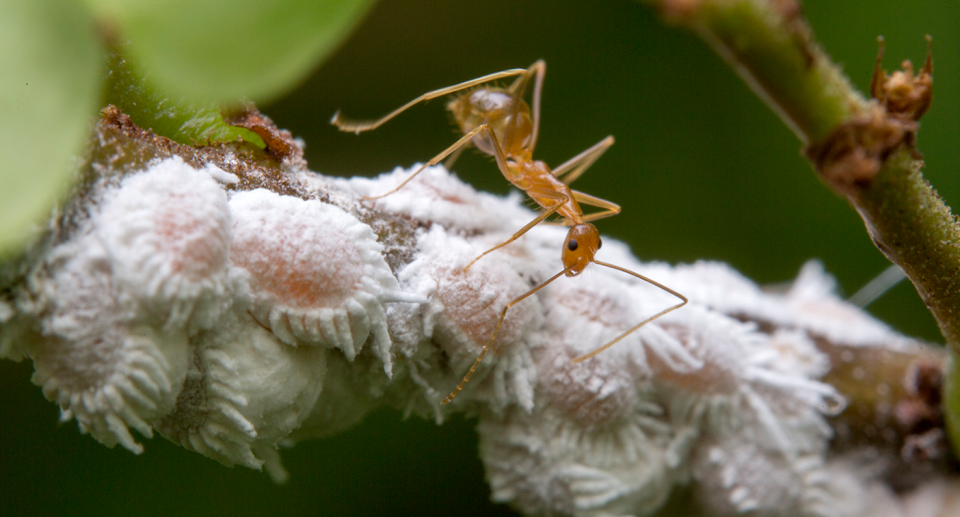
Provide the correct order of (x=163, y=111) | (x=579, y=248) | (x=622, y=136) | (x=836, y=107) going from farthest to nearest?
(x=622, y=136), (x=579, y=248), (x=163, y=111), (x=836, y=107)

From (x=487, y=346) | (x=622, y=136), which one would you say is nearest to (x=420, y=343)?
(x=487, y=346)

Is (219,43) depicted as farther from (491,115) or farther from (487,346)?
(491,115)

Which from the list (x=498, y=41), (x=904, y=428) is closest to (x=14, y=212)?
(x=904, y=428)

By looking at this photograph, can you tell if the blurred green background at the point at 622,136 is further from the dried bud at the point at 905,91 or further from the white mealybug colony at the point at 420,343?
the dried bud at the point at 905,91

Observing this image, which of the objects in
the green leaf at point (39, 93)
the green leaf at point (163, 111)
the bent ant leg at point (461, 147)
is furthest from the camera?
the bent ant leg at point (461, 147)

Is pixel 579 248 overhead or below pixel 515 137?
below

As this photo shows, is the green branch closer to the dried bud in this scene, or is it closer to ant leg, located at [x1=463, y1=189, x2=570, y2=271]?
the dried bud

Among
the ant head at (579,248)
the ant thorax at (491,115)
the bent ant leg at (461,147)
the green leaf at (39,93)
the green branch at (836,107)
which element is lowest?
the green leaf at (39,93)

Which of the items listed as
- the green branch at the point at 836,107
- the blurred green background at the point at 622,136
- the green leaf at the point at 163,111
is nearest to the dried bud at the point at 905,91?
the green branch at the point at 836,107
